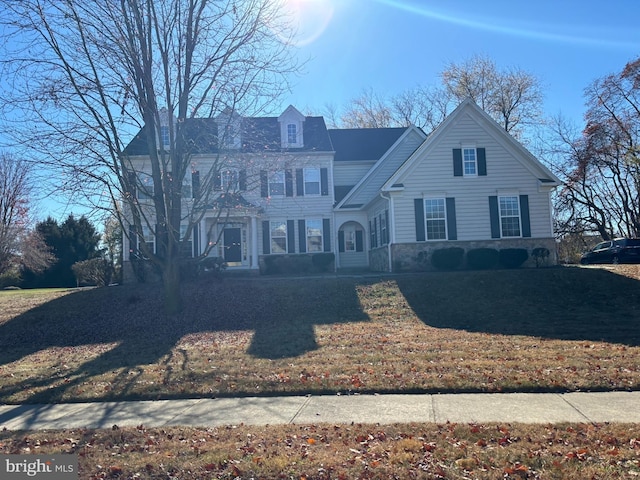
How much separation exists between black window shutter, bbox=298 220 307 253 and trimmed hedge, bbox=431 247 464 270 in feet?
25.4

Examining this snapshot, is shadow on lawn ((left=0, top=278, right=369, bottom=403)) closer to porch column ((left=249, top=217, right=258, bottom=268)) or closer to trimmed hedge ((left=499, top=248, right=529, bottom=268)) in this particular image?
porch column ((left=249, top=217, right=258, bottom=268))

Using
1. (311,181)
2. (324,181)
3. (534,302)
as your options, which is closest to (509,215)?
(534,302)

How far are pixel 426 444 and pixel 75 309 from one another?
1581 cm

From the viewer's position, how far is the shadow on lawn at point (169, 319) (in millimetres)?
11852

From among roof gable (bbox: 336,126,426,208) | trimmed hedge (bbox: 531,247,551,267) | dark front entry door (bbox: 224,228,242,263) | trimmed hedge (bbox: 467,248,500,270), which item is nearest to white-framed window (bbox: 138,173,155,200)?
dark front entry door (bbox: 224,228,242,263)

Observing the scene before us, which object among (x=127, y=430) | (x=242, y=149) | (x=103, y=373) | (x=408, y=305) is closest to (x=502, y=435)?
(x=127, y=430)

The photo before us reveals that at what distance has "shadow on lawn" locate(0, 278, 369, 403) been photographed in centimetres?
1185

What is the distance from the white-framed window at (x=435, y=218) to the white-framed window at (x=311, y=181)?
7086mm

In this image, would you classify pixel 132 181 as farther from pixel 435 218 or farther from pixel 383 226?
pixel 435 218

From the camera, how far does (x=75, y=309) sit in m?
17.7

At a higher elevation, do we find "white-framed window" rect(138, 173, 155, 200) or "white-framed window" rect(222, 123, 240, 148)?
"white-framed window" rect(222, 123, 240, 148)

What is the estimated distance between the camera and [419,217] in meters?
21.2

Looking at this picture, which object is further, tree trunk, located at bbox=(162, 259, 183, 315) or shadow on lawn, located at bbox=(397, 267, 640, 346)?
tree trunk, located at bbox=(162, 259, 183, 315)

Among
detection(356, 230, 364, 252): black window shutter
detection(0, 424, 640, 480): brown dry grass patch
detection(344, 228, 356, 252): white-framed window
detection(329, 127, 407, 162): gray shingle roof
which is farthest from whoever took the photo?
detection(329, 127, 407, 162): gray shingle roof
